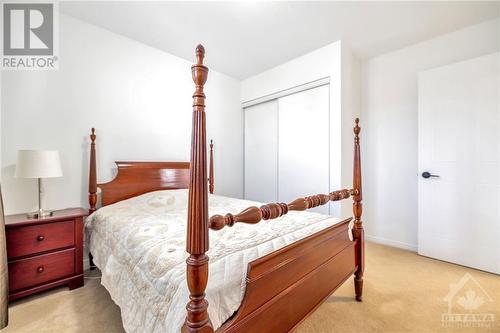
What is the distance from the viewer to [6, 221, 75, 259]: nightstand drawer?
169 cm

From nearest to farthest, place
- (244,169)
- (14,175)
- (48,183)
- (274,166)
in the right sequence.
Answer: (14,175) < (48,183) < (274,166) < (244,169)

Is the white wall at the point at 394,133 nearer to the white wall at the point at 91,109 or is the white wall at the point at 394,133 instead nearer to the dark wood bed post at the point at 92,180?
the white wall at the point at 91,109

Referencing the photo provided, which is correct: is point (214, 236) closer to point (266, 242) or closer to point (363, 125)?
point (266, 242)

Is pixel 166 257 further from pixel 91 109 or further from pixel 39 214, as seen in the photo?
pixel 91 109

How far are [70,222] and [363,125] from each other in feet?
11.8

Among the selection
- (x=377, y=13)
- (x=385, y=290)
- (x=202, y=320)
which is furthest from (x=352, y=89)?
(x=202, y=320)

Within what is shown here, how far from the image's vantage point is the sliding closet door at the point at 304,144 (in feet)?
9.48

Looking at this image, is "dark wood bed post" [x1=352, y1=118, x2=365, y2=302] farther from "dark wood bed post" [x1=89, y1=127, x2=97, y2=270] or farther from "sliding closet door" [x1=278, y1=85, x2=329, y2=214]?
"dark wood bed post" [x1=89, y1=127, x2=97, y2=270]

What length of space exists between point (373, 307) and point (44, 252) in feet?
8.52

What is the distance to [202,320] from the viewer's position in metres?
0.75

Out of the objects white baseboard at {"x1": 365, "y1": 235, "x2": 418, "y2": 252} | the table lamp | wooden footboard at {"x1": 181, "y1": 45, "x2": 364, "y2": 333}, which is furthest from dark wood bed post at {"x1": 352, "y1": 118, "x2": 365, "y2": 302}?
the table lamp

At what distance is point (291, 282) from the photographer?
1129mm

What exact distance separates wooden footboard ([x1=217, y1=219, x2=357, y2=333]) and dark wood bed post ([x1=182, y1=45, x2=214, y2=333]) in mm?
135

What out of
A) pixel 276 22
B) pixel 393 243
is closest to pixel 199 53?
pixel 276 22
